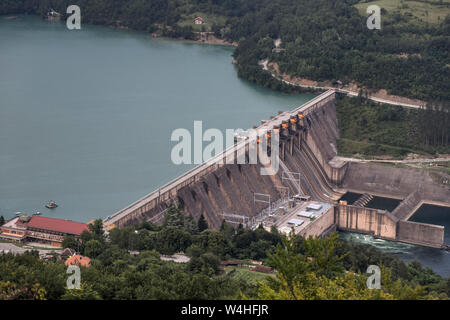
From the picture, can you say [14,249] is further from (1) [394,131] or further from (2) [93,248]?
(1) [394,131]

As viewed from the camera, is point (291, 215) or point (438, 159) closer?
point (291, 215)

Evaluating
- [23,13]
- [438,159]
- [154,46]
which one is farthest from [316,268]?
[23,13]

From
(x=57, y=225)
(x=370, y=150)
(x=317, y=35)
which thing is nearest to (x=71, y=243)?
(x=57, y=225)

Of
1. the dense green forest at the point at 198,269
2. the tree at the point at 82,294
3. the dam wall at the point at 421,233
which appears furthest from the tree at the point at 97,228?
the dam wall at the point at 421,233

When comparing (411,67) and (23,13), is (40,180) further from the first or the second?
(23,13)

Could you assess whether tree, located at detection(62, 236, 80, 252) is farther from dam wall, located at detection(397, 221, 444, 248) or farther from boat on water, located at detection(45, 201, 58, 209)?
dam wall, located at detection(397, 221, 444, 248)
